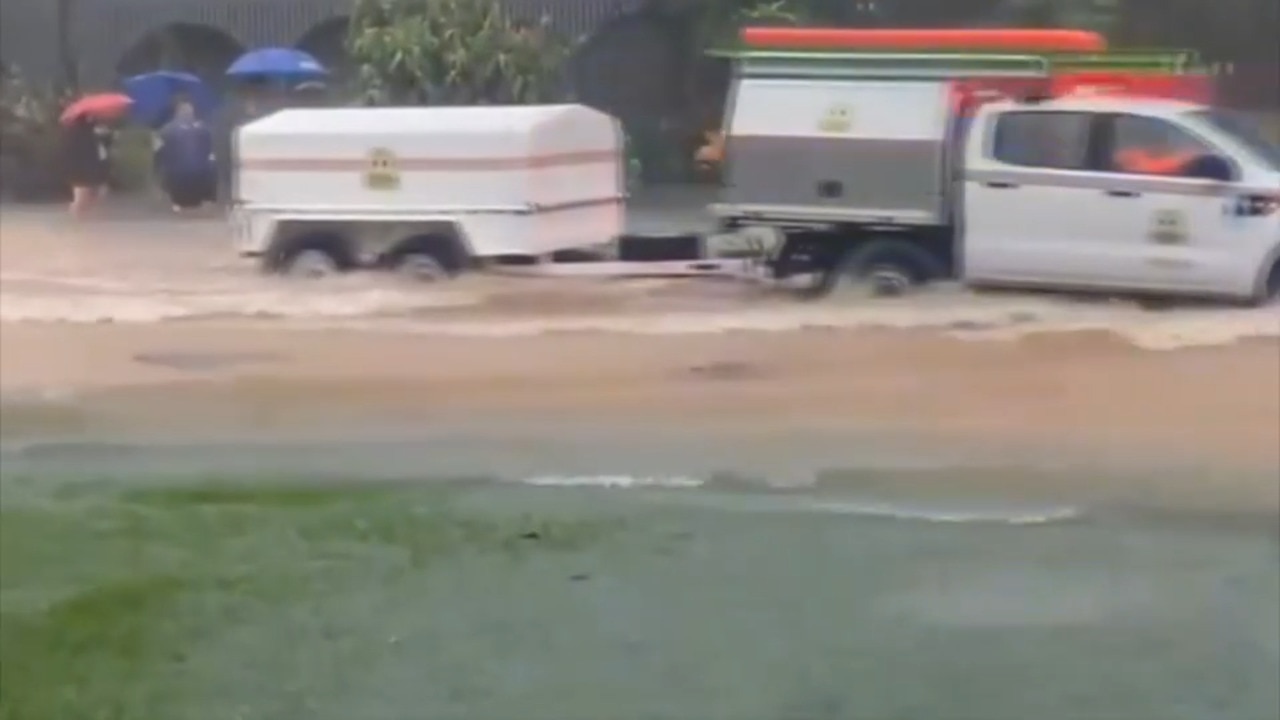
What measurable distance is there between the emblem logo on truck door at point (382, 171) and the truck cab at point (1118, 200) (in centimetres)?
200

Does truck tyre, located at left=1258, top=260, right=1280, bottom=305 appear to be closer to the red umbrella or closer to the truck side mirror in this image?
the truck side mirror

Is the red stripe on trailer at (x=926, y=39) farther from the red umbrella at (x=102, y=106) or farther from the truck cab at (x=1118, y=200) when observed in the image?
the red umbrella at (x=102, y=106)

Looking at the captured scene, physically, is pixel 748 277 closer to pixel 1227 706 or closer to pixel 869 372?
pixel 869 372

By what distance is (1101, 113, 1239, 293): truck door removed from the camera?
25.9 ft

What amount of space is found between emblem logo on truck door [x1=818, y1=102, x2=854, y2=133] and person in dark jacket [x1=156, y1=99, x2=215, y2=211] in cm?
206

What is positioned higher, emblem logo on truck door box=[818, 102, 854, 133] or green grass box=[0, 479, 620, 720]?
emblem logo on truck door box=[818, 102, 854, 133]

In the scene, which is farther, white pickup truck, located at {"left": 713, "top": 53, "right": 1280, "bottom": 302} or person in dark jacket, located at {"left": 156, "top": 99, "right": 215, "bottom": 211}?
white pickup truck, located at {"left": 713, "top": 53, "right": 1280, "bottom": 302}

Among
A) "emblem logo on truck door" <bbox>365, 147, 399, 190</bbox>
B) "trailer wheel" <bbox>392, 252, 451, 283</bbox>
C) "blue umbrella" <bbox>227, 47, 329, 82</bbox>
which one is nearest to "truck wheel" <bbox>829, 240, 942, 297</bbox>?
"trailer wheel" <bbox>392, 252, 451, 283</bbox>

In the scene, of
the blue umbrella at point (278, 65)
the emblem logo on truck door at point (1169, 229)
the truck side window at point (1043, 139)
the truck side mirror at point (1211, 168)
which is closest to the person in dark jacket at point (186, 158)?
the blue umbrella at point (278, 65)

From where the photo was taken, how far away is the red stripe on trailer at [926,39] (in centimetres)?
726

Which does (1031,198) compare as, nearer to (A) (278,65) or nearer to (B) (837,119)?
(B) (837,119)

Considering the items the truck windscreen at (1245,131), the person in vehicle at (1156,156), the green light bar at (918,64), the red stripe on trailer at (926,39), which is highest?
the red stripe on trailer at (926,39)

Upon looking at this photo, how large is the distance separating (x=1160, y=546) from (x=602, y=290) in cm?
292

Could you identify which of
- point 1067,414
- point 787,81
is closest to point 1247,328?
point 1067,414
